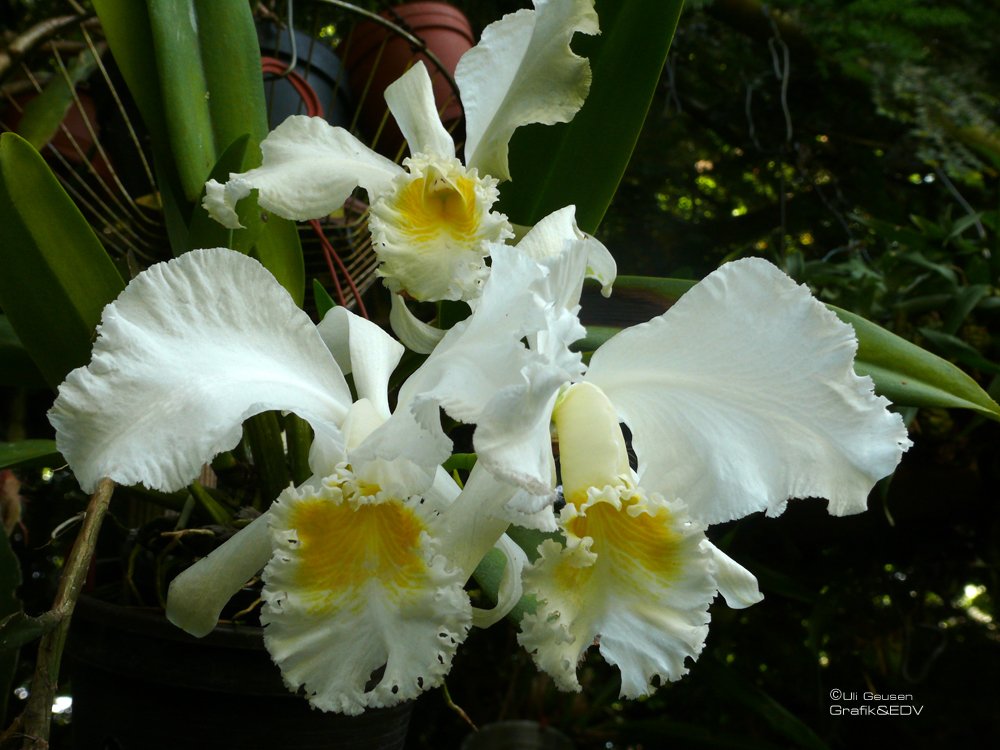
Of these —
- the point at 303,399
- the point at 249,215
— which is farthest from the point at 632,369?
the point at 249,215

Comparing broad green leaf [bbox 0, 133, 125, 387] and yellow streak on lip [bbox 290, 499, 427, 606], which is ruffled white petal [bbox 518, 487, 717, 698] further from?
broad green leaf [bbox 0, 133, 125, 387]

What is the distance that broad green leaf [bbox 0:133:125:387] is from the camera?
21.3 inches

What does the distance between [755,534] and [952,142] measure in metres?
0.71

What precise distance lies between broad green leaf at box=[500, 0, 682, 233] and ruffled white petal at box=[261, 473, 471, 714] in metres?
0.33

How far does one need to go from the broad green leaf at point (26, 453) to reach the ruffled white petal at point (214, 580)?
0.21 meters

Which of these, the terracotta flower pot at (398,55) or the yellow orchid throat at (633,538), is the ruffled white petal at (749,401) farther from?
the terracotta flower pot at (398,55)

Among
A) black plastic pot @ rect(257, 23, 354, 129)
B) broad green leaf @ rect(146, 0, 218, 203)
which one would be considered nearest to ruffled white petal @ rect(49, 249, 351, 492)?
broad green leaf @ rect(146, 0, 218, 203)

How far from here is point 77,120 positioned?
1.23m

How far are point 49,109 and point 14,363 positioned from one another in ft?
1.85

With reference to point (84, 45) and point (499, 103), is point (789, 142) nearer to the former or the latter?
point (499, 103)

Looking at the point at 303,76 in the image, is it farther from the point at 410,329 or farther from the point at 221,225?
the point at 410,329

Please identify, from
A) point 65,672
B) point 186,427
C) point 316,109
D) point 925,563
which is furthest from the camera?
point 925,563

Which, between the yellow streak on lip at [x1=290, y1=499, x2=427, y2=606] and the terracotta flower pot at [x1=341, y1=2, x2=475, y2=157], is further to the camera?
the terracotta flower pot at [x1=341, y1=2, x2=475, y2=157]

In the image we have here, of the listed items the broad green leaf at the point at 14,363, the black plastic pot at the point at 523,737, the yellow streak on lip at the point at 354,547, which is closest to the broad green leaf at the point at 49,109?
the broad green leaf at the point at 14,363
